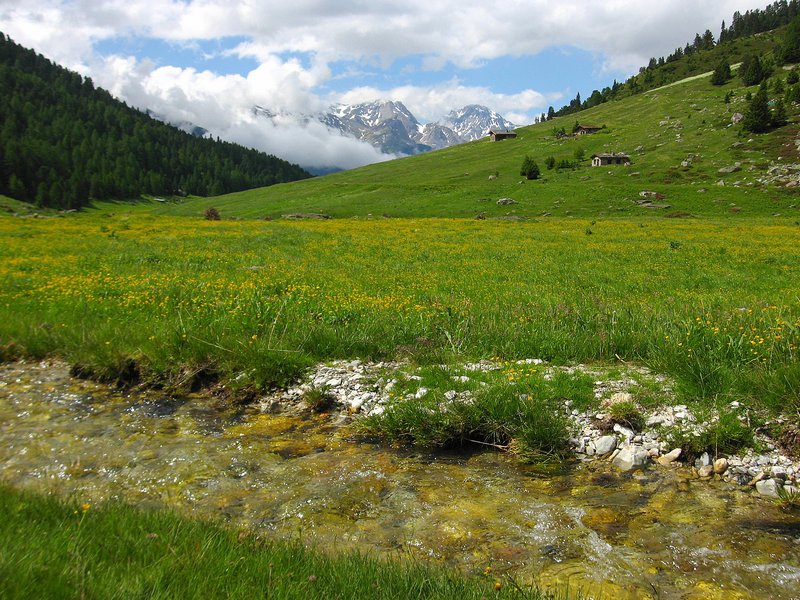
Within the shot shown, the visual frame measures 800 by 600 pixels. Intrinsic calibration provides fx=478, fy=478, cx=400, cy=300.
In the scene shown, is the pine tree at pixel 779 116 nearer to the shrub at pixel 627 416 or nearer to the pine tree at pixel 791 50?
the pine tree at pixel 791 50

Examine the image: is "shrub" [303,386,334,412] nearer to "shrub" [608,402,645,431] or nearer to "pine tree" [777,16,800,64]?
"shrub" [608,402,645,431]

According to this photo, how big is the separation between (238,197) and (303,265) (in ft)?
323

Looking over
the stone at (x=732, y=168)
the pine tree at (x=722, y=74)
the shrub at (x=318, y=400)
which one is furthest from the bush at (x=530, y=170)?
the shrub at (x=318, y=400)

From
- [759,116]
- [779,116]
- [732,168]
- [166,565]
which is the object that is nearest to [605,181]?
[732,168]

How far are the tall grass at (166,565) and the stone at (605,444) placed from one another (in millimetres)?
3571

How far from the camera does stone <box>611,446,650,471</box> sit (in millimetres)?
6918

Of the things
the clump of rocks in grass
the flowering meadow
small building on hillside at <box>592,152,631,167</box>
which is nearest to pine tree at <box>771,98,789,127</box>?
small building on hillside at <box>592,152,631,167</box>

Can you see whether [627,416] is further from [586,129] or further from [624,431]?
[586,129]

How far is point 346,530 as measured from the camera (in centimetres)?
543

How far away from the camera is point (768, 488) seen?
610cm

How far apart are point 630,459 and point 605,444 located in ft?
1.41

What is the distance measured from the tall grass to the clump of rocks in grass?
3.80 meters

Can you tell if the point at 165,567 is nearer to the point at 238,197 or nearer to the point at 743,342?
the point at 743,342

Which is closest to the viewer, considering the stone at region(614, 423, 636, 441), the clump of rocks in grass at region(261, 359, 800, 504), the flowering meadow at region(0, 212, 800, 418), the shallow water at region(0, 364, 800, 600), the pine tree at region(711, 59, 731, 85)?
the shallow water at region(0, 364, 800, 600)
